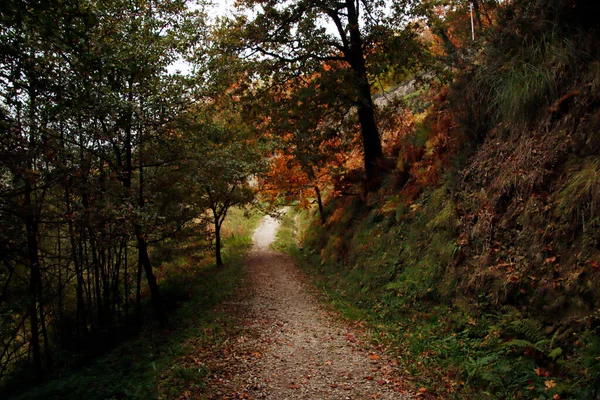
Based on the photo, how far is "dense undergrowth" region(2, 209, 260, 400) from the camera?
17.9ft

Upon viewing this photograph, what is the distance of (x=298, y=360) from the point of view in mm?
6312

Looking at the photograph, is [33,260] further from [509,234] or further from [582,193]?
[582,193]

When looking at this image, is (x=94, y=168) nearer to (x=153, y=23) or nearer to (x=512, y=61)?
(x=153, y=23)

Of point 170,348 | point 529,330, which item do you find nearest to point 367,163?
point 170,348

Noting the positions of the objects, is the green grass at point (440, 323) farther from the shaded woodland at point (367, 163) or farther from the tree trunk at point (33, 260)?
the tree trunk at point (33, 260)

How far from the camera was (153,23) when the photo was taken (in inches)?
332

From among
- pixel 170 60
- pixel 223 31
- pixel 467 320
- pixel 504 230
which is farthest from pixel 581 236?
pixel 223 31

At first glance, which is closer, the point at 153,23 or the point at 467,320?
the point at 467,320

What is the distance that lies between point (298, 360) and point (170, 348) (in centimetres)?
310

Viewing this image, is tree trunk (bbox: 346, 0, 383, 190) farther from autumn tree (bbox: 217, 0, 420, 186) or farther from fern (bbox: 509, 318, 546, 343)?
fern (bbox: 509, 318, 546, 343)

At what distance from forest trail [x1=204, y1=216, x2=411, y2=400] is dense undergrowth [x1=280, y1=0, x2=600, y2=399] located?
55 cm

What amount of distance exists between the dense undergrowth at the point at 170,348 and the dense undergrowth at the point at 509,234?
3.40 metres

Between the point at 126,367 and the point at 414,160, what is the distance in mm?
9216

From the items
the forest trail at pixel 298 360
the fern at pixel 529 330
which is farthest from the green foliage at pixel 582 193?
the forest trail at pixel 298 360
